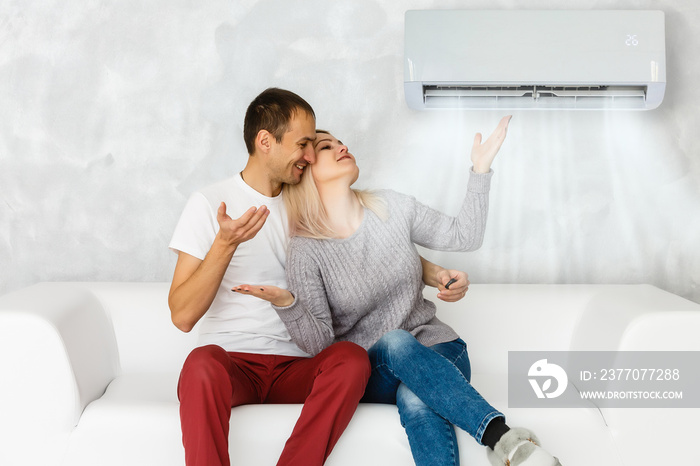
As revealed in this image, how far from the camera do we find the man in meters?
1.48

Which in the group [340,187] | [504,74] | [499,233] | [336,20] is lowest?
[499,233]

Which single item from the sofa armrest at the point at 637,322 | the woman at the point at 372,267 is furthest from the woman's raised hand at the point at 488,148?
the sofa armrest at the point at 637,322

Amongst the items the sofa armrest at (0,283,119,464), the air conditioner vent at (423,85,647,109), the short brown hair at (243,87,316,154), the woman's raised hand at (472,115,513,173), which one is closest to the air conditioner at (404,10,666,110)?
the air conditioner vent at (423,85,647,109)

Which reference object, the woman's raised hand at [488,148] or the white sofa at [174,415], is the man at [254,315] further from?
the woman's raised hand at [488,148]

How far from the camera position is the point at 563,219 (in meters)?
2.40

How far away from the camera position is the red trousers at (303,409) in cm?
143

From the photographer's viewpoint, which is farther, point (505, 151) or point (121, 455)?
point (505, 151)

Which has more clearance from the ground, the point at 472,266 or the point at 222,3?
the point at 222,3

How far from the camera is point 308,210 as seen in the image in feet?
6.05

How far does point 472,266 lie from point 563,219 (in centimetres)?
36

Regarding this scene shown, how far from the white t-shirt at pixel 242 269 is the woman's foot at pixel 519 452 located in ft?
2.02

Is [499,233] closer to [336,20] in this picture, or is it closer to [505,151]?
[505,151]

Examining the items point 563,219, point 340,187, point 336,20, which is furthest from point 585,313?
point 336,20

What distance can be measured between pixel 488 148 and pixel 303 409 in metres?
0.82
